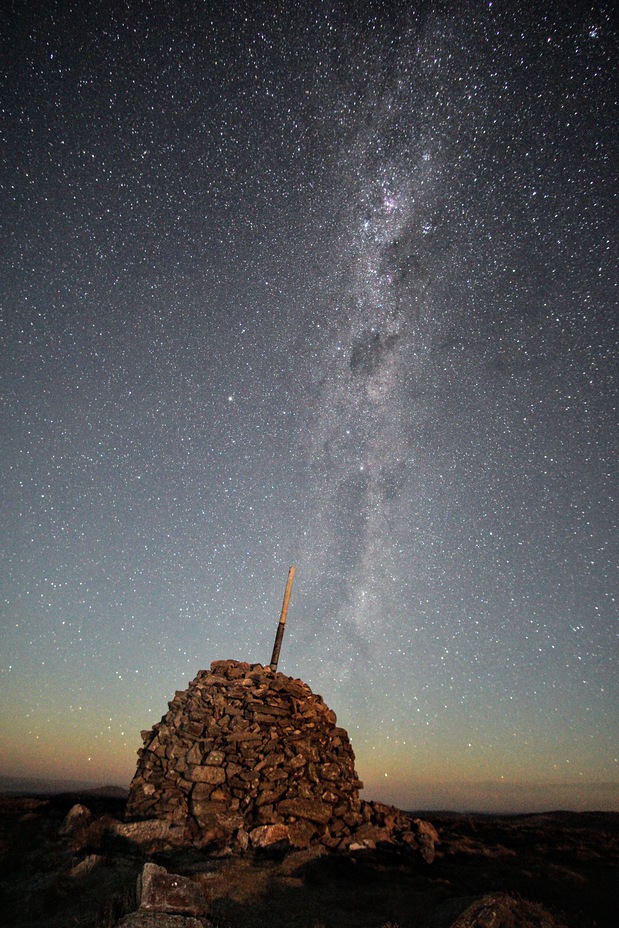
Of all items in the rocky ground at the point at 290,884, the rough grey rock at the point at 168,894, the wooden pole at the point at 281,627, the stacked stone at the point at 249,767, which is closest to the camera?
the rough grey rock at the point at 168,894

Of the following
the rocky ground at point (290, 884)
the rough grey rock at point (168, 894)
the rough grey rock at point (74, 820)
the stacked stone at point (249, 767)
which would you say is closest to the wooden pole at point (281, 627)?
the stacked stone at point (249, 767)

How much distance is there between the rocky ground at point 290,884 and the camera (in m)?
8.57

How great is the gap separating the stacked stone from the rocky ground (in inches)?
38.6

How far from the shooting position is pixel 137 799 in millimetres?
14906

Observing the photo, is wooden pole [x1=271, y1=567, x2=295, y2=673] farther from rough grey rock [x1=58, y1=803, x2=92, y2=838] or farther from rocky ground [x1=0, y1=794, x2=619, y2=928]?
rough grey rock [x1=58, y1=803, x2=92, y2=838]

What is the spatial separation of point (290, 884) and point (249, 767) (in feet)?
14.4

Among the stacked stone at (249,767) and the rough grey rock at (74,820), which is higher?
the stacked stone at (249,767)

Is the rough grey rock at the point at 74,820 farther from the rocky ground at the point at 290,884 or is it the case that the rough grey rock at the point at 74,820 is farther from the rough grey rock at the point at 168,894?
the rough grey rock at the point at 168,894

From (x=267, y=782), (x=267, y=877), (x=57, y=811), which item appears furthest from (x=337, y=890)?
(x=57, y=811)

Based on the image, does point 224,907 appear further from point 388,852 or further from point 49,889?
point 388,852

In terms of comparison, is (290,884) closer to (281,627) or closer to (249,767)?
(249,767)

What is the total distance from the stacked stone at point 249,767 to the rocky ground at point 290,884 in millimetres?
981

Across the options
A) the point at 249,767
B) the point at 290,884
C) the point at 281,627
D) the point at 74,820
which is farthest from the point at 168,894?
the point at 281,627

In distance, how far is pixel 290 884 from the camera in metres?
10.8
